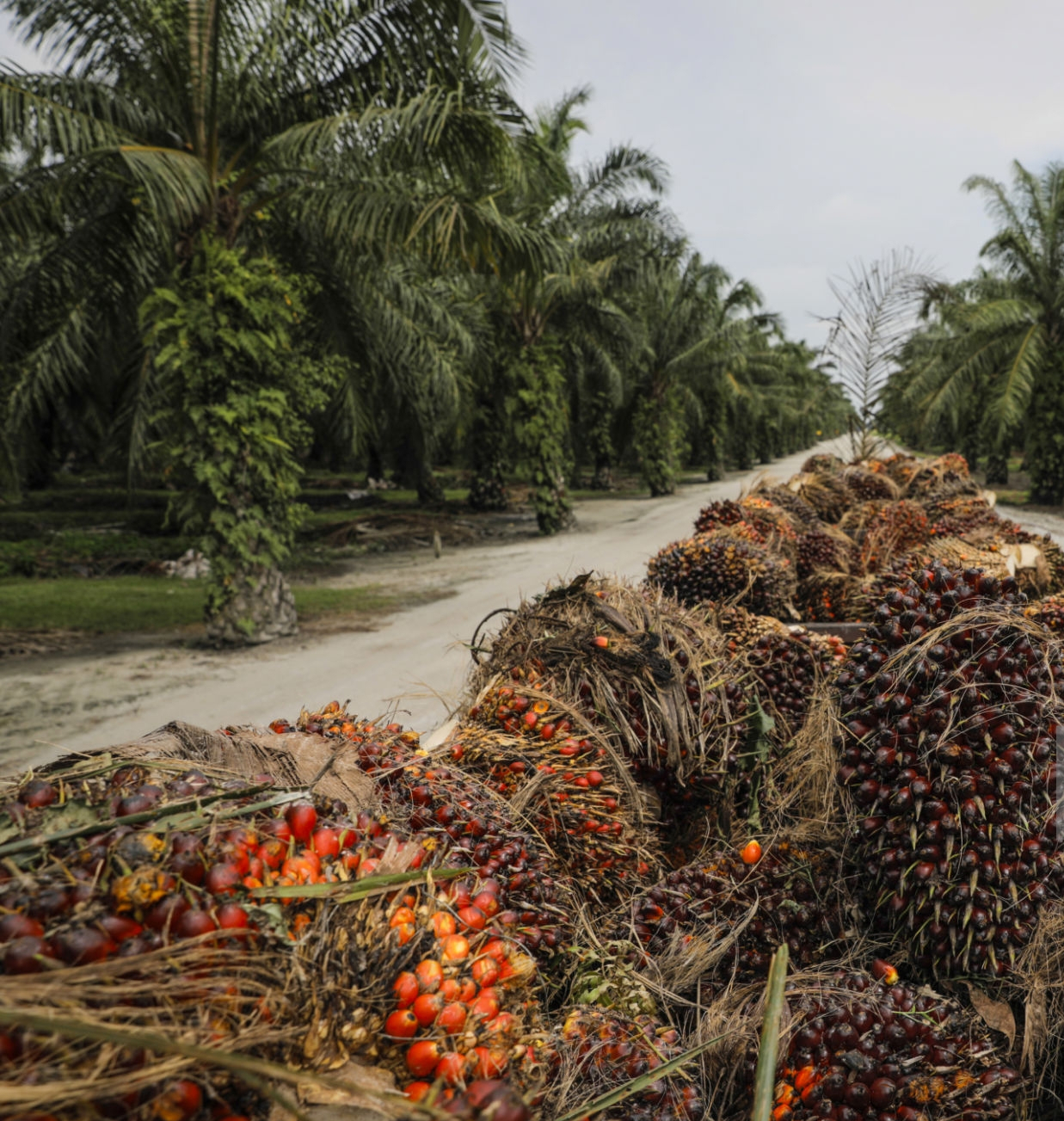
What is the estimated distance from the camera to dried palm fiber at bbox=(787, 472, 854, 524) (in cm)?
651

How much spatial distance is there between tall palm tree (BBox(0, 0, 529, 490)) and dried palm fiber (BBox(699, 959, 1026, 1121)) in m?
5.67

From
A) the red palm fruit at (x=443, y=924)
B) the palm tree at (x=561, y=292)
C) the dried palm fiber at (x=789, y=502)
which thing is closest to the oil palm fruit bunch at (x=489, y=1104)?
the red palm fruit at (x=443, y=924)

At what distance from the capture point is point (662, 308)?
22609mm

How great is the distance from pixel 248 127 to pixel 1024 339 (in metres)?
15.0

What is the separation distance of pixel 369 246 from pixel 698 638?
5.76 meters

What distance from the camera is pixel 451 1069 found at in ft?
3.32

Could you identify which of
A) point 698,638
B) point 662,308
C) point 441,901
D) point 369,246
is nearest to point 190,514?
point 369,246

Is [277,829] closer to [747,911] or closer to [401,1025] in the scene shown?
[401,1025]

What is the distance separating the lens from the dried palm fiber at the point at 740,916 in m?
1.65

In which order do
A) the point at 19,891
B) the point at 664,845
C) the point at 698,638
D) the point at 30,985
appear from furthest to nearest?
the point at 698,638 < the point at 664,845 < the point at 19,891 < the point at 30,985

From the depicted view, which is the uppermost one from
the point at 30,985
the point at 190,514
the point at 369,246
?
the point at 369,246

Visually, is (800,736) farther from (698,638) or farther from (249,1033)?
(249,1033)

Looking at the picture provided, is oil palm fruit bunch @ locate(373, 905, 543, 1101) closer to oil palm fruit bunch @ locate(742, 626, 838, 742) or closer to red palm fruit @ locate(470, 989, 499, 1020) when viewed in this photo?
red palm fruit @ locate(470, 989, 499, 1020)

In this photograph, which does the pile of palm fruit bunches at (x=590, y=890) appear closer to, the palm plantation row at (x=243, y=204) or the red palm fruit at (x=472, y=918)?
the red palm fruit at (x=472, y=918)
